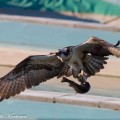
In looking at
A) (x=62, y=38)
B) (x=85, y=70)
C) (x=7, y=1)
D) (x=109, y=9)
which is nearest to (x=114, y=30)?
(x=62, y=38)

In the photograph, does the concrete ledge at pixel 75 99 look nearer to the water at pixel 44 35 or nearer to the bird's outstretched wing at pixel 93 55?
the bird's outstretched wing at pixel 93 55

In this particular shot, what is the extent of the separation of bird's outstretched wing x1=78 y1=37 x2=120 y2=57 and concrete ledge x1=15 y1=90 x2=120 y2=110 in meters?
A: 1.18

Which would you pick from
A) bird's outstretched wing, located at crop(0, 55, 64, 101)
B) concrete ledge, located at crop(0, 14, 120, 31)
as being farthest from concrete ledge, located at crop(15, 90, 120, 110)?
concrete ledge, located at crop(0, 14, 120, 31)

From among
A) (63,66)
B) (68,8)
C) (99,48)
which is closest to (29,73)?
(63,66)

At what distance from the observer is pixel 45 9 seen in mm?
16656

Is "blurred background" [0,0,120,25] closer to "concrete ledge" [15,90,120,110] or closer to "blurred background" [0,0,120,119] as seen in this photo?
"blurred background" [0,0,120,119]

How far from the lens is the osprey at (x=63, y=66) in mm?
5688

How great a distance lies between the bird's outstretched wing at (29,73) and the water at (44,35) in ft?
14.5

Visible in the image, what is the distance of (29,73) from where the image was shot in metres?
6.07

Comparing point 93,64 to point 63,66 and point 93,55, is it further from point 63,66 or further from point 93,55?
point 63,66

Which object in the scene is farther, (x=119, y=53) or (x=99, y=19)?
(x=99, y=19)

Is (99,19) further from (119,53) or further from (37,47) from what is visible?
(119,53)

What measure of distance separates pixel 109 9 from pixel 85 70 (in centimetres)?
1066

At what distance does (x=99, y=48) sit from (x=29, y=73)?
0.78 m
